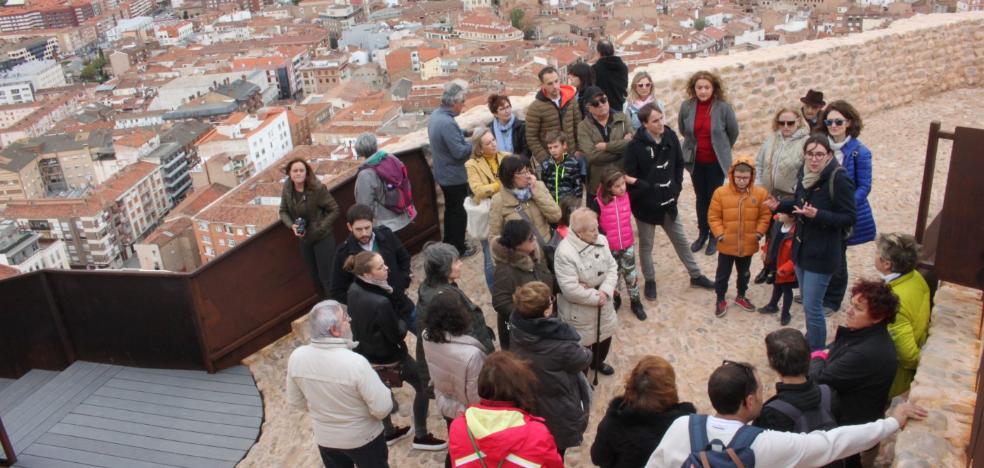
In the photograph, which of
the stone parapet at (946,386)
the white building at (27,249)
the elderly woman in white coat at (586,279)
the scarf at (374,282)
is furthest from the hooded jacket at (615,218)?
the white building at (27,249)

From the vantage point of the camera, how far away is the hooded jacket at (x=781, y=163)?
521 cm

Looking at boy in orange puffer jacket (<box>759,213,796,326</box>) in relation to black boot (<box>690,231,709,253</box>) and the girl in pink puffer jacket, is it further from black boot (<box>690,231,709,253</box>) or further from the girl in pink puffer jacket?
black boot (<box>690,231,709,253</box>)

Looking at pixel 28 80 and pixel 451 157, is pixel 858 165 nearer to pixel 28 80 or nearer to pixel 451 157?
pixel 451 157

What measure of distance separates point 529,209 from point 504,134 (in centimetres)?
114

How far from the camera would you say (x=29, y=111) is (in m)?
80.1

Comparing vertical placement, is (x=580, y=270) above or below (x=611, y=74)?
below

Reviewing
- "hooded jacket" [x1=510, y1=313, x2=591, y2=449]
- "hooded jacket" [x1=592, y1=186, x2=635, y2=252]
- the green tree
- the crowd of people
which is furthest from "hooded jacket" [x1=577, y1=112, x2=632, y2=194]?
the green tree

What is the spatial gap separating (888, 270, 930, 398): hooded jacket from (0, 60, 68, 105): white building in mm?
97249

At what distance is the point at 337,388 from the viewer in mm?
3365

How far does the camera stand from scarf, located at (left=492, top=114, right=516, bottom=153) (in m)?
5.91

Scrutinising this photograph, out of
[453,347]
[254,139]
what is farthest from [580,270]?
[254,139]

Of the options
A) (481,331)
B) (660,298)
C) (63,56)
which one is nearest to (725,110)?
(660,298)

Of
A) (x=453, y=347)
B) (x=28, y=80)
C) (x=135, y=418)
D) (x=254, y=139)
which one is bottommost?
(x=254, y=139)

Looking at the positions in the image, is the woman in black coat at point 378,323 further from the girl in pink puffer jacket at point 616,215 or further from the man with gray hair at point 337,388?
the girl in pink puffer jacket at point 616,215
